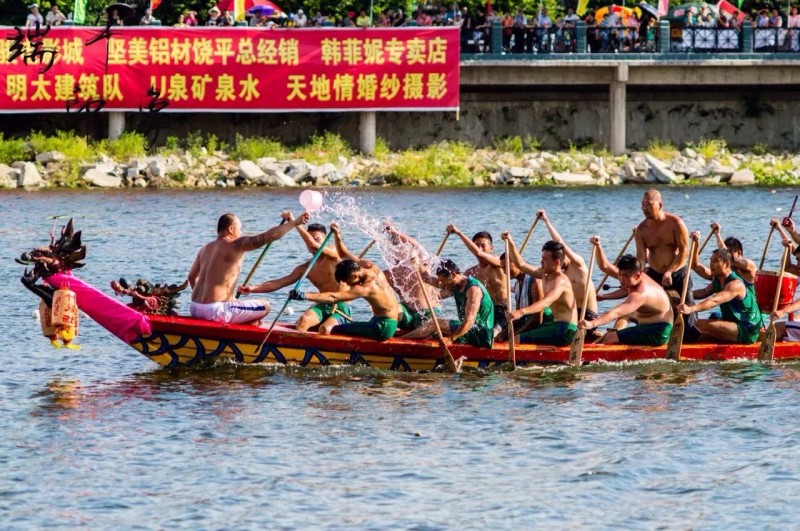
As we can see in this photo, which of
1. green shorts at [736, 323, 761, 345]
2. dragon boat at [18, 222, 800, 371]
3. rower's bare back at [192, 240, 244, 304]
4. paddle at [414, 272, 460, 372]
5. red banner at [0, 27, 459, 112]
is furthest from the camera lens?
red banner at [0, 27, 459, 112]

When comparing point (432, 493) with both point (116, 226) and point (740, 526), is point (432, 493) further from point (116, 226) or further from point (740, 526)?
point (116, 226)

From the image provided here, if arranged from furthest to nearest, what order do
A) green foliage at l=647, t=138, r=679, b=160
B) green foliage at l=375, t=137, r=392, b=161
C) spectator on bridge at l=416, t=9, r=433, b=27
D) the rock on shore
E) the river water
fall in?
green foliage at l=647, t=138, r=679, b=160
green foliage at l=375, t=137, r=392, b=161
spectator on bridge at l=416, t=9, r=433, b=27
the rock on shore
the river water

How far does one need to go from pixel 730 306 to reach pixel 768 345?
0.64 metres

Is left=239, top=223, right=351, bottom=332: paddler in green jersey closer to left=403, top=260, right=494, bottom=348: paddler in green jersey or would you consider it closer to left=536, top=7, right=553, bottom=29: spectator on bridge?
left=403, top=260, right=494, bottom=348: paddler in green jersey

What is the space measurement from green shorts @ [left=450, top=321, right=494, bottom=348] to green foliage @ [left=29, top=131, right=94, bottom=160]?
988 inches

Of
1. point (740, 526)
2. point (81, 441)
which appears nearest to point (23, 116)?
point (81, 441)

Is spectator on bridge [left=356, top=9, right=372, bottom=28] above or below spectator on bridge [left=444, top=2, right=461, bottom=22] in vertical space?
below

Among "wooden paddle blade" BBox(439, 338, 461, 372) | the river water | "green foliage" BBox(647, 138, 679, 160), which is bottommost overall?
the river water

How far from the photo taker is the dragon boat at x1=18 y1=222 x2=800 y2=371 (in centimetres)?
1738

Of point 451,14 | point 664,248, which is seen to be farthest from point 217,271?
point 451,14

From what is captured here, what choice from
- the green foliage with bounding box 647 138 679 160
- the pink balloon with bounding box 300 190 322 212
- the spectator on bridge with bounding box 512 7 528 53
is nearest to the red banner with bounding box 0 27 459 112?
the spectator on bridge with bounding box 512 7 528 53

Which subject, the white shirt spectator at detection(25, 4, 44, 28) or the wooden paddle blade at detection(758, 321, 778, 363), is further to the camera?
the white shirt spectator at detection(25, 4, 44, 28)

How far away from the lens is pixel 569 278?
18609mm

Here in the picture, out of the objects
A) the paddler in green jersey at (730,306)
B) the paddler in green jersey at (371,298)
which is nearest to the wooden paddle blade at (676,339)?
the paddler in green jersey at (730,306)
